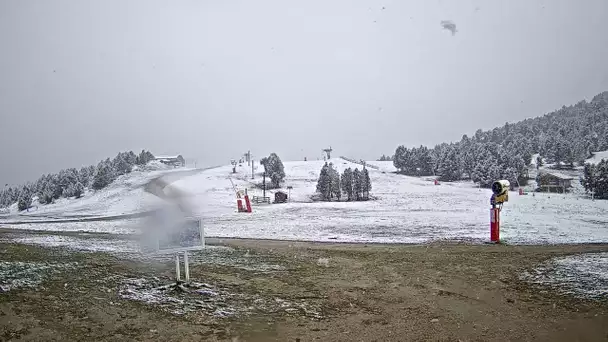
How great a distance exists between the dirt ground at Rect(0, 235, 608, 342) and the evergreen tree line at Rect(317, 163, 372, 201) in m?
36.1

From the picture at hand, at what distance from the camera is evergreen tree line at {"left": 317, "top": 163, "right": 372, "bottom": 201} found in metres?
48.1

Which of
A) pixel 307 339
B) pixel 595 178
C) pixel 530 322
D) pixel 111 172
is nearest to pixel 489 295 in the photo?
pixel 530 322

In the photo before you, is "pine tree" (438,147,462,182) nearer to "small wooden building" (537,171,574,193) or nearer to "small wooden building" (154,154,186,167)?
"small wooden building" (537,171,574,193)

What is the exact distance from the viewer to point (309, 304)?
782 cm

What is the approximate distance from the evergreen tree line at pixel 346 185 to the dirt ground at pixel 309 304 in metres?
36.1

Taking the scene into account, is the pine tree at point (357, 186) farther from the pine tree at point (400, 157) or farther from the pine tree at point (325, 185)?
the pine tree at point (400, 157)

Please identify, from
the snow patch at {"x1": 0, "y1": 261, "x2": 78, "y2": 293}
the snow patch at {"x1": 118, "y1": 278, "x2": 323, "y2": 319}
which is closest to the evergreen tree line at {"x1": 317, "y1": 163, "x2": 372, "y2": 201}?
the snow patch at {"x1": 0, "y1": 261, "x2": 78, "y2": 293}

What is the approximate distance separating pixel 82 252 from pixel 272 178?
45.2 m

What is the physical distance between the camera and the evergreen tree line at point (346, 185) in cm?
4806

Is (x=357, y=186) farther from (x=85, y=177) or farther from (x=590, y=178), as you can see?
(x=85, y=177)

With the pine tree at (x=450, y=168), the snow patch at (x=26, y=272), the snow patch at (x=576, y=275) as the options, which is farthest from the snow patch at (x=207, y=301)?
the pine tree at (x=450, y=168)

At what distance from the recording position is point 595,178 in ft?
144

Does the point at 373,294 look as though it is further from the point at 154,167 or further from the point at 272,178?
the point at 154,167

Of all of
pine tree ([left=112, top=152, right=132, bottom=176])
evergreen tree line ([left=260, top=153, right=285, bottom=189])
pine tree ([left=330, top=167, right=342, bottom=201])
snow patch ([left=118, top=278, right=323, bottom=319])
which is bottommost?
snow patch ([left=118, top=278, right=323, bottom=319])
